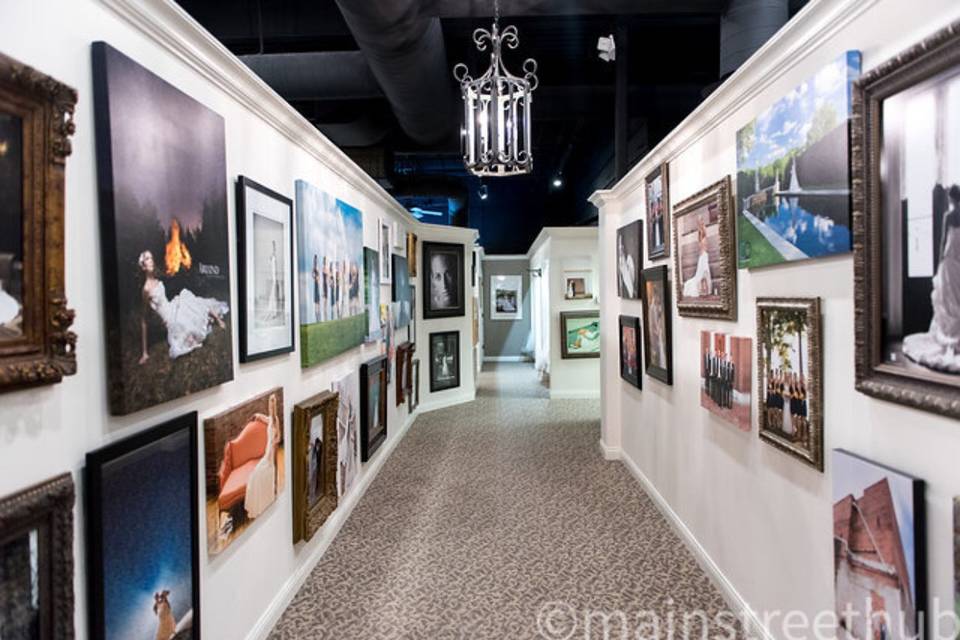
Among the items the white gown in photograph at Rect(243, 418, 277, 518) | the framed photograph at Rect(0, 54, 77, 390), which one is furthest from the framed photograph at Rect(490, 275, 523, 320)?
the framed photograph at Rect(0, 54, 77, 390)

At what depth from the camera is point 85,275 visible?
54.7 inches

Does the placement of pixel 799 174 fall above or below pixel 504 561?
above

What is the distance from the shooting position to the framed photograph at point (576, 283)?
8336 mm

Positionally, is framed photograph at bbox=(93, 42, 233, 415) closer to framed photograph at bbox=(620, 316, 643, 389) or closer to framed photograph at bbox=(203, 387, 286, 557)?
framed photograph at bbox=(203, 387, 286, 557)

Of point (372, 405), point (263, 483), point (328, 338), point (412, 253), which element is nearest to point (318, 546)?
point (263, 483)

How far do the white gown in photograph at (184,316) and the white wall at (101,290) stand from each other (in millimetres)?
196

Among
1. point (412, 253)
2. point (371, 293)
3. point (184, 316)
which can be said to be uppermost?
point (412, 253)

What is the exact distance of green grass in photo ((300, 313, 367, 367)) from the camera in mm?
2920

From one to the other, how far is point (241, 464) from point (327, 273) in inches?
55.8

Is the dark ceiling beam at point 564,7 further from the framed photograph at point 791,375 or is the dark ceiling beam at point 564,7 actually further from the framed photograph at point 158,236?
the framed photograph at point 791,375

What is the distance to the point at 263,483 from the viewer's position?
239 centimetres

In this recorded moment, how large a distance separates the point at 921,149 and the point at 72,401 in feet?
7.65

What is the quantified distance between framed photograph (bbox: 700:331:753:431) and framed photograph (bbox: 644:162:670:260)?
877mm

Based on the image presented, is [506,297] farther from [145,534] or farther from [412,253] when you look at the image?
[145,534]
